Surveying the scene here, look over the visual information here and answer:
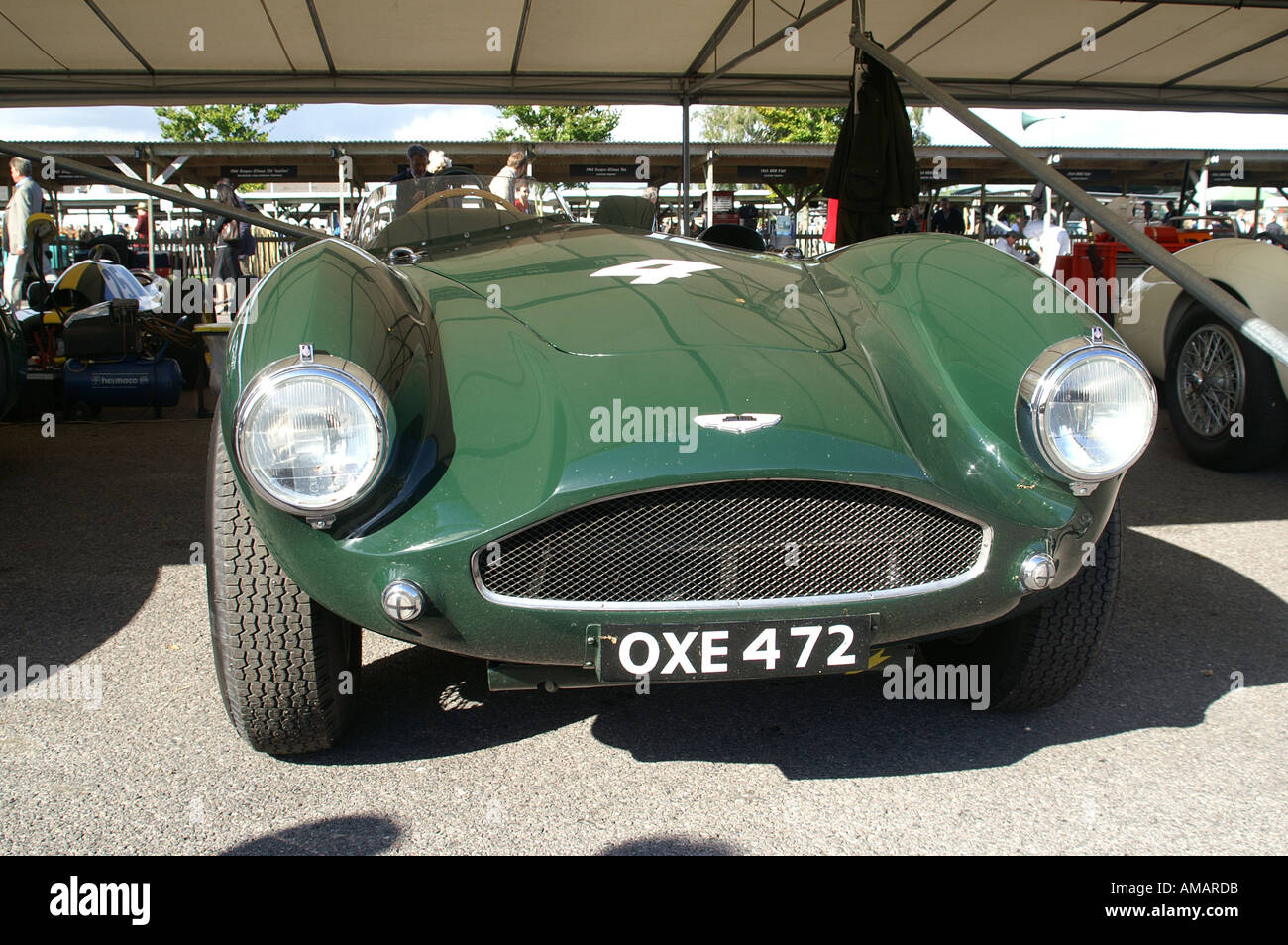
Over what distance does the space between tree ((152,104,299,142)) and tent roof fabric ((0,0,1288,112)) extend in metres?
23.7

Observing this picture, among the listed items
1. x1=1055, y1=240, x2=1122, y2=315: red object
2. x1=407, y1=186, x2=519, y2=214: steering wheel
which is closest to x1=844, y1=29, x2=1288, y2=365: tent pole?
x1=407, y1=186, x2=519, y2=214: steering wheel

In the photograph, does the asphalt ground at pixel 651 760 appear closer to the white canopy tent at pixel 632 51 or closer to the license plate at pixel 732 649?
the license plate at pixel 732 649

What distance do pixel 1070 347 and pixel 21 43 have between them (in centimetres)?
691

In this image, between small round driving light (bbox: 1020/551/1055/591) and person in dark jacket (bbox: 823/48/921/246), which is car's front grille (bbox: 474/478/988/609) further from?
person in dark jacket (bbox: 823/48/921/246)

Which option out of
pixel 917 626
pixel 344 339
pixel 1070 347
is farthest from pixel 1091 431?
pixel 344 339

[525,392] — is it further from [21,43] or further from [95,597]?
[21,43]

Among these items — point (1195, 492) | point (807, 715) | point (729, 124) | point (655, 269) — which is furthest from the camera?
point (729, 124)

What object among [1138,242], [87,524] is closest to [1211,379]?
[1138,242]

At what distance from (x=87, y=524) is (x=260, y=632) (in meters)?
2.49

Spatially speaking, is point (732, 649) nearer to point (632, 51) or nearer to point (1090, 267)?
→ point (632, 51)

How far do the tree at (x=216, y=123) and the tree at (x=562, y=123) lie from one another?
7.37m

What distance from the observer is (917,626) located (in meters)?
1.90

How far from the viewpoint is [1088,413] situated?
2.00m

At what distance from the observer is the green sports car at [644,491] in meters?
1.78
